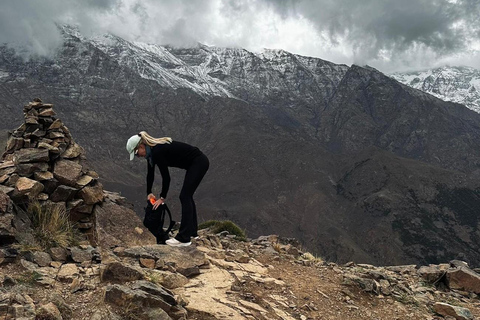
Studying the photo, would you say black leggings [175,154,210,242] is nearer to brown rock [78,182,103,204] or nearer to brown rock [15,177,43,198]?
brown rock [78,182,103,204]

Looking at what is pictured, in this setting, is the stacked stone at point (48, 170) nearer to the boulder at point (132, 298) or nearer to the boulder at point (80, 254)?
the boulder at point (80, 254)

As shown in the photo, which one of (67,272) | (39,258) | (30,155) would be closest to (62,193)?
(30,155)

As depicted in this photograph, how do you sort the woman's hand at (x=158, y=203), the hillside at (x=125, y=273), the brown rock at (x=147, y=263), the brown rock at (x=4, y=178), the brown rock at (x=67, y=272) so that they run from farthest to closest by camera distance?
the brown rock at (x=4, y=178) < the woman's hand at (x=158, y=203) < the brown rock at (x=147, y=263) < the brown rock at (x=67, y=272) < the hillside at (x=125, y=273)

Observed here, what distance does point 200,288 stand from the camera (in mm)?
6352

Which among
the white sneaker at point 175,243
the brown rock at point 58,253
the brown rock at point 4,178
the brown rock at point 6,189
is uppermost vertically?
the brown rock at point 4,178

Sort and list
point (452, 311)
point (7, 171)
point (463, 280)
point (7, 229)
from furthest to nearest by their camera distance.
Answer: point (463, 280) < point (7, 171) < point (452, 311) < point (7, 229)

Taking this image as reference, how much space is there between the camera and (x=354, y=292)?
25.6 feet

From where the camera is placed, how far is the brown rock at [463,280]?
382 inches

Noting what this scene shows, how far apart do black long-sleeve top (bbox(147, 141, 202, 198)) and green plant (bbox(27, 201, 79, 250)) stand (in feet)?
6.34

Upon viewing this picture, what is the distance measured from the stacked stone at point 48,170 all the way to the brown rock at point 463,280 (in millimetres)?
9112

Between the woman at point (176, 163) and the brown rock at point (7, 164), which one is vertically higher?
the woman at point (176, 163)

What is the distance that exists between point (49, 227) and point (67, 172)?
2.20 m

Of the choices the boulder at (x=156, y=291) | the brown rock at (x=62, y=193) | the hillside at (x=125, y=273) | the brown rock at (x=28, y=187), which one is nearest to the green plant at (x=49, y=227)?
the hillside at (x=125, y=273)

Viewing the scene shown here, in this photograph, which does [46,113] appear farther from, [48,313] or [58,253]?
[48,313]
